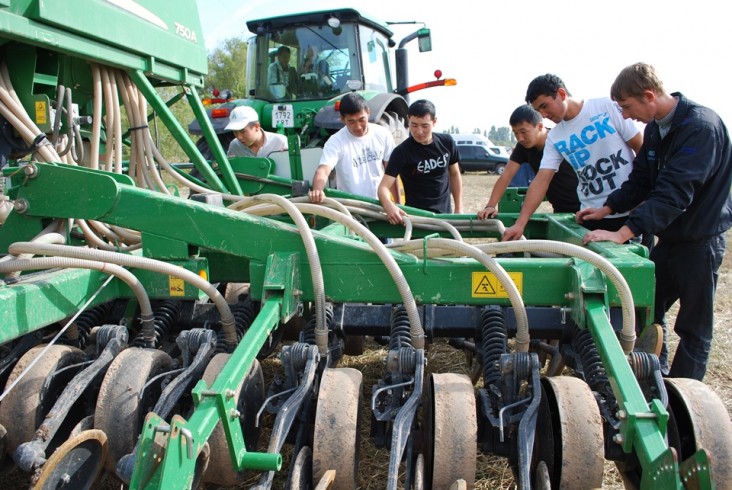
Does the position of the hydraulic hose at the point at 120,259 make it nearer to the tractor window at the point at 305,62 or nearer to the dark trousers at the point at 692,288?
the dark trousers at the point at 692,288

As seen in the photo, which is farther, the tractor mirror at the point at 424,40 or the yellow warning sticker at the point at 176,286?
the tractor mirror at the point at 424,40

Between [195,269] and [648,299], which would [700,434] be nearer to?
[648,299]

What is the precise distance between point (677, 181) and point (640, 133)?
0.89 metres

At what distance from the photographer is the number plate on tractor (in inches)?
243

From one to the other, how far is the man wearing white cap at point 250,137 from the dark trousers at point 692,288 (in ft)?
10.1

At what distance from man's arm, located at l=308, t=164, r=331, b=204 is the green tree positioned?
32.1 metres

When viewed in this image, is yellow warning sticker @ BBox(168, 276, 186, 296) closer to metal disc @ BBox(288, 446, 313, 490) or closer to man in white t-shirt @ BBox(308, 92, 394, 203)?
metal disc @ BBox(288, 446, 313, 490)

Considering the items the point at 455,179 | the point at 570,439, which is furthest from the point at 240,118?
the point at 570,439

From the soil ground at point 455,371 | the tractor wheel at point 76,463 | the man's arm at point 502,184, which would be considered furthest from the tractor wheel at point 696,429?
the man's arm at point 502,184

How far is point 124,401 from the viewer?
1991 millimetres

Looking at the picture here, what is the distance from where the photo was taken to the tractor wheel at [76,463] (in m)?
1.67

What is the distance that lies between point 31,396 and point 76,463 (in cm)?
35

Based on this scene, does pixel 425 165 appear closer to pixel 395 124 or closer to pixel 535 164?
pixel 535 164

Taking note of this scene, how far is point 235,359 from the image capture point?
178 centimetres
